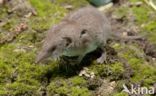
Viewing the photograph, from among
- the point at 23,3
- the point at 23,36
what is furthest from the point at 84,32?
the point at 23,3

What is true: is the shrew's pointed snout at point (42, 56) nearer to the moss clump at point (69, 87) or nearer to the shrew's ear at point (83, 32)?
the moss clump at point (69, 87)

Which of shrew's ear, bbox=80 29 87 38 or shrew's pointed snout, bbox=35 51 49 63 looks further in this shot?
shrew's ear, bbox=80 29 87 38

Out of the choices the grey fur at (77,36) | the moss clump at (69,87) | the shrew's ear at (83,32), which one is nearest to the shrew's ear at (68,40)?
the grey fur at (77,36)

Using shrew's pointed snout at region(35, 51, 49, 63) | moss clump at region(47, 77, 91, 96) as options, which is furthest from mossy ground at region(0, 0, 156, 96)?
shrew's pointed snout at region(35, 51, 49, 63)

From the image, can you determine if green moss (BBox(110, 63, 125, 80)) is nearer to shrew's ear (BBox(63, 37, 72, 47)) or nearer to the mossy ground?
the mossy ground

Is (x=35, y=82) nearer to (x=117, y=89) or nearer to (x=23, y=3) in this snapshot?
(x=117, y=89)

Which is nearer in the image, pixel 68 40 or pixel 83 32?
pixel 68 40

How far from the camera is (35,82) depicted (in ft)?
26.2

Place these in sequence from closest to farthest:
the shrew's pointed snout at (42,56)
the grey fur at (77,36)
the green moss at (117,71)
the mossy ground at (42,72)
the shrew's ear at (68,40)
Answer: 1. the shrew's pointed snout at (42,56)
2. the grey fur at (77,36)
3. the shrew's ear at (68,40)
4. the mossy ground at (42,72)
5. the green moss at (117,71)

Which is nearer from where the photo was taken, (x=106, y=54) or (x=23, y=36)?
(x=106, y=54)

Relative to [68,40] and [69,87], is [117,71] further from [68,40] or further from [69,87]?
[68,40]

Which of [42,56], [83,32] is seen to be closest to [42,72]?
[42,56]

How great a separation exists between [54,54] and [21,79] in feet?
2.82

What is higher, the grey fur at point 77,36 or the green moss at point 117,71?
the grey fur at point 77,36
